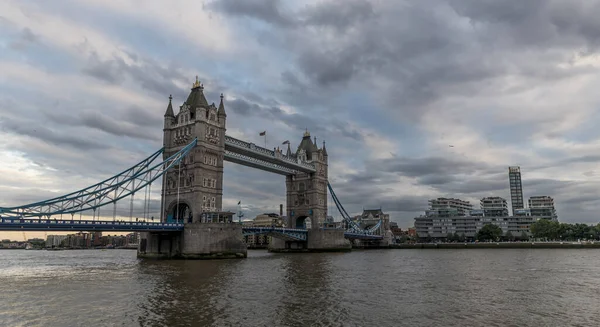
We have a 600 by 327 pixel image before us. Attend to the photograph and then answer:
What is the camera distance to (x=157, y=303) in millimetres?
24188

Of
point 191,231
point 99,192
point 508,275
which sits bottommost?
point 508,275

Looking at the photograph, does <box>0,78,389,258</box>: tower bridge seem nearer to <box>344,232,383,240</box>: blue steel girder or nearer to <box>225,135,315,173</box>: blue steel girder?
<box>225,135,315,173</box>: blue steel girder

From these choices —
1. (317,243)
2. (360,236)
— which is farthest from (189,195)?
(360,236)

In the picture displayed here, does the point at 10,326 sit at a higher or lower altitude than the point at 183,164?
lower

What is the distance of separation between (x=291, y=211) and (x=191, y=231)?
51059mm

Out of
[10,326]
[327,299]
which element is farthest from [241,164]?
[10,326]

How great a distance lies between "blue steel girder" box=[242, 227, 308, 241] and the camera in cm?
8088

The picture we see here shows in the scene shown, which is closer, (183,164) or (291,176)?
(183,164)

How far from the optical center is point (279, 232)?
9069 centimetres

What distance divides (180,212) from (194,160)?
11.0 meters

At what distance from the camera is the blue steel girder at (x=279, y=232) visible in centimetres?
8088

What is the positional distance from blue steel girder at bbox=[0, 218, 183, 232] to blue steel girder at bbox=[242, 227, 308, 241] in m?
19.3

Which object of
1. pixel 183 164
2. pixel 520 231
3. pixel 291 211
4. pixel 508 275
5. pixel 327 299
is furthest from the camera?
pixel 520 231

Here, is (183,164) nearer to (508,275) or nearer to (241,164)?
(241,164)
